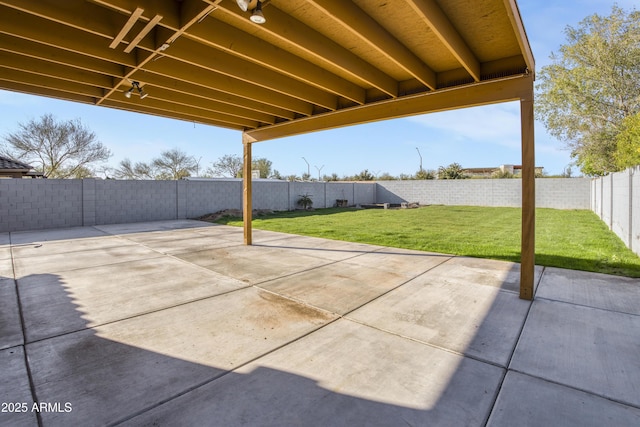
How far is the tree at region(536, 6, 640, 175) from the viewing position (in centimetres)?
1486

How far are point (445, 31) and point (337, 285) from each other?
3.16 meters

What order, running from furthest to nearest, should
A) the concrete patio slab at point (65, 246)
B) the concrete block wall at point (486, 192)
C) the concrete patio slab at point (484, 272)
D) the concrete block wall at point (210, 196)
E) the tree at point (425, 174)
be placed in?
the tree at point (425, 174) < the concrete block wall at point (486, 192) < the concrete block wall at point (210, 196) < the concrete patio slab at point (65, 246) < the concrete patio slab at point (484, 272)

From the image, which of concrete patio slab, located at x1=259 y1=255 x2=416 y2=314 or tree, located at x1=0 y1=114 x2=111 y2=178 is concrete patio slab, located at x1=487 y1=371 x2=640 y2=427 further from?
tree, located at x1=0 y1=114 x2=111 y2=178

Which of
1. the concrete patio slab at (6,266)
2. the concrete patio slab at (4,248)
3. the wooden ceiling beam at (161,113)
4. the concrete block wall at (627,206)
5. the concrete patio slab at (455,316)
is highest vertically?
the wooden ceiling beam at (161,113)

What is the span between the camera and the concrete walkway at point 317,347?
1.86 m

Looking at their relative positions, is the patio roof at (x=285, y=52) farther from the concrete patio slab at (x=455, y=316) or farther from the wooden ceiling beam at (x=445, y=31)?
the concrete patio slab at (x=455, y=316)

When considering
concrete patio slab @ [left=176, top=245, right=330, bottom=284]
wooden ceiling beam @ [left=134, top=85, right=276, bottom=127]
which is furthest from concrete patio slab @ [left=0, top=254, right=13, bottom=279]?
wooden ceiling beam @ [left=134, top=85, right=276, bottom=127]

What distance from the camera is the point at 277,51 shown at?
3887 mm

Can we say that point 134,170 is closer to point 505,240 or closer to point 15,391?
point 505,240

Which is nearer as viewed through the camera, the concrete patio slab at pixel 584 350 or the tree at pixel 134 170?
the concrete patio slab at pixel 584 350

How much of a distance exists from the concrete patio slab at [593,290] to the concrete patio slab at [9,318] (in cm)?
547

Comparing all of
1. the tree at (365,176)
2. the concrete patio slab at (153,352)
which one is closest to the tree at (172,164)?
the tree at (365,176)

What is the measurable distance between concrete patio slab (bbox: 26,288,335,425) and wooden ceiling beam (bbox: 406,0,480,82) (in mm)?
2933

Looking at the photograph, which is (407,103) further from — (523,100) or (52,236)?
(52,236)
